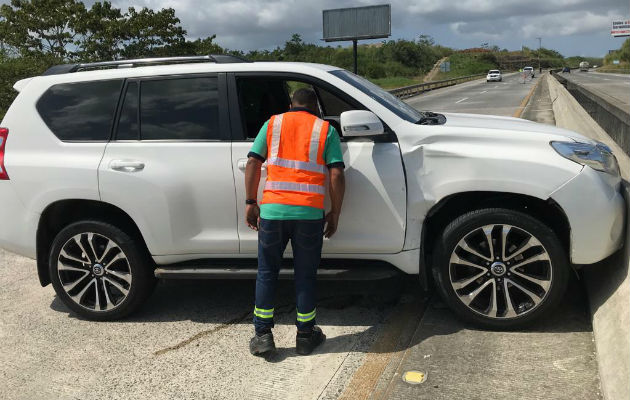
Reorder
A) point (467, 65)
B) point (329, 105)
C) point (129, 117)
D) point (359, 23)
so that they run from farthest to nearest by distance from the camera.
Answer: point (467, 65) → point (359, 23) → point (329, 105) → point (129, 117)

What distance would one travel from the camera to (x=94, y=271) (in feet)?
14.0

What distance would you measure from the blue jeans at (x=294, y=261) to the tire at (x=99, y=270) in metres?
1.09

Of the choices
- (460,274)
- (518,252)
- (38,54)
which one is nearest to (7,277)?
(460,274)

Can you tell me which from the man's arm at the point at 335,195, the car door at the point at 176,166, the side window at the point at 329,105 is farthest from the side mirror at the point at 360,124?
the car door at the point at 176,166

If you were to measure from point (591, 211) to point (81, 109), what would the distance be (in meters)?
3.56

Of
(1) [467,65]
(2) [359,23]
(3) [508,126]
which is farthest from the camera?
(1) [467,65]

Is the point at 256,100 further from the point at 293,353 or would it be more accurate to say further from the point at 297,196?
the point at 293,353

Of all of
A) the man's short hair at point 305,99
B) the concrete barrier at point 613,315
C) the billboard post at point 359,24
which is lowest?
the concrete barrier at point 613,315

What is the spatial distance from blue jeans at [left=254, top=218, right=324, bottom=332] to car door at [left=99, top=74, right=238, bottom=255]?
50 centimetres

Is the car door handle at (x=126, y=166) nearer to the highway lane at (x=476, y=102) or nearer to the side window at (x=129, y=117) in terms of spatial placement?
the side window at (x=129, y=117)

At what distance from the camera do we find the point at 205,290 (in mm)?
4930

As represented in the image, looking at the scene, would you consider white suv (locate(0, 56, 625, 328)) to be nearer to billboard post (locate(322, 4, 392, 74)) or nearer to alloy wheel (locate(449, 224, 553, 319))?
alloy wheel (locate(449, 224, 553, 319))

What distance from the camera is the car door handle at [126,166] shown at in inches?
159

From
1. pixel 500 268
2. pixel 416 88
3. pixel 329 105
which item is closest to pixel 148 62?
pixel 329 105
